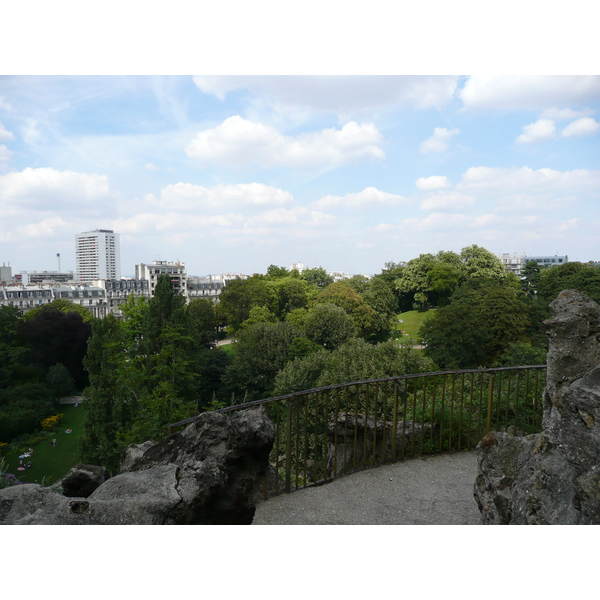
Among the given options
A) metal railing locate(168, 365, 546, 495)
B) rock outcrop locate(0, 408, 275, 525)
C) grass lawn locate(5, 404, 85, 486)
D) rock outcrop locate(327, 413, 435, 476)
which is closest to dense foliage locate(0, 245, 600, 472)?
grass lawn locate(5, 404, 85, 486)

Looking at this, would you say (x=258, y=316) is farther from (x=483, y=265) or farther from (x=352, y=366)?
(x=483, y=265)

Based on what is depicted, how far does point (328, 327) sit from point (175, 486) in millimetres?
25719

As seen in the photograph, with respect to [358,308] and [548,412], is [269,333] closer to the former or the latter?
[358,308]

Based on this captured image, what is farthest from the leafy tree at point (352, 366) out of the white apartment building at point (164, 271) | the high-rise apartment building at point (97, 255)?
the high-rise apartment building at point (97, 255)

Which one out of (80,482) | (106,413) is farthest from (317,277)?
(80,482)

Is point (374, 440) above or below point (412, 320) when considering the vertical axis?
above

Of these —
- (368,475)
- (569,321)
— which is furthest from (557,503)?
(368,475)

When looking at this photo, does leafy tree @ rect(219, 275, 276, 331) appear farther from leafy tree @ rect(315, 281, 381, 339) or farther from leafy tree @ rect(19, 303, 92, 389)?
leafy tree @ rect(19, 303, 92, 389)

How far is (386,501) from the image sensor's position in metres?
3.78

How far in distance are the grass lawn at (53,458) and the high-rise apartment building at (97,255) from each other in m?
73.4

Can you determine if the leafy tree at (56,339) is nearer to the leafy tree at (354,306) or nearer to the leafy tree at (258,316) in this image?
the leafy tree at (258,316)

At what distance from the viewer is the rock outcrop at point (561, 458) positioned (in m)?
2.54

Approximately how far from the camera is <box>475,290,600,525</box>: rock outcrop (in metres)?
2.54

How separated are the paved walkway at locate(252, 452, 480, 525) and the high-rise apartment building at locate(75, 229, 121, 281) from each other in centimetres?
9659
